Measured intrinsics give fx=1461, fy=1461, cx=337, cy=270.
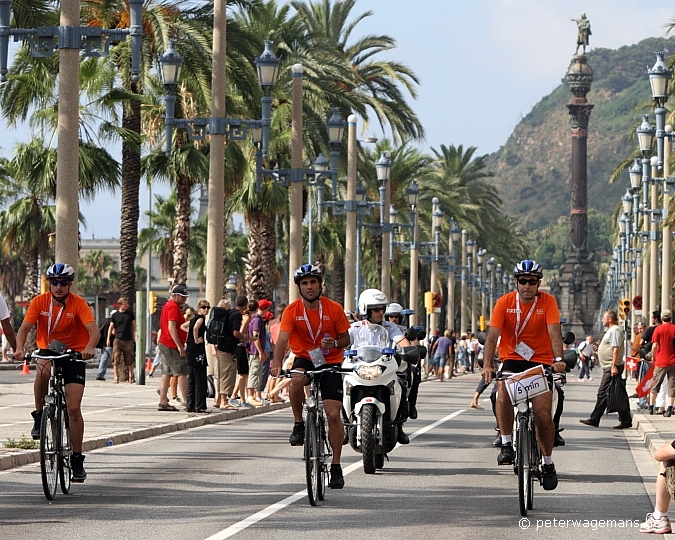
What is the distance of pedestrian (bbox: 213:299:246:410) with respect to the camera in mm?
23609

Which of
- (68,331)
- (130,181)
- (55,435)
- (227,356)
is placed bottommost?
(55,435)

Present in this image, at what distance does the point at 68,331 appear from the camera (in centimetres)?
1253

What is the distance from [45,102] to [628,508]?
83.7ft

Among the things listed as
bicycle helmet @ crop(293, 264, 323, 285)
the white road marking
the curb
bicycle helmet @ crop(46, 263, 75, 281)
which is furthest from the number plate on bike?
the curb

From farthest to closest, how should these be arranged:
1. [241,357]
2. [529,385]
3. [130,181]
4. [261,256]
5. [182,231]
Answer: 1. [261,256]
2. [182,231]
3. [130,181]
4. [241,357]
5. [529,385]

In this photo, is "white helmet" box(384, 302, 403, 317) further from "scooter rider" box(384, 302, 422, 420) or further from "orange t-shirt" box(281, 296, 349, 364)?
"orange t-shirt" box(281, 296, 349, 364)

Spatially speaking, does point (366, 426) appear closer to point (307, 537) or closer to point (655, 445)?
point (307, 537)

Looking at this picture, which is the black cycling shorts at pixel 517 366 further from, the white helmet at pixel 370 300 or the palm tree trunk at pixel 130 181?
the palm tree trunk at pixel 130 181

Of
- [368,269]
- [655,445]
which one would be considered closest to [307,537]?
[655,445]

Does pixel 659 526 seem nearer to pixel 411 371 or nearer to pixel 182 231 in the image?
pixel 411 371

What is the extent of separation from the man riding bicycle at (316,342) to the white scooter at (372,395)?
5.38 ft

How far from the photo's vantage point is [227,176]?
4047 centimetres

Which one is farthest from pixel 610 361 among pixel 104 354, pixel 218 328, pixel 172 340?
pixel 104 354

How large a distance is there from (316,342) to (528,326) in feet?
5.84
